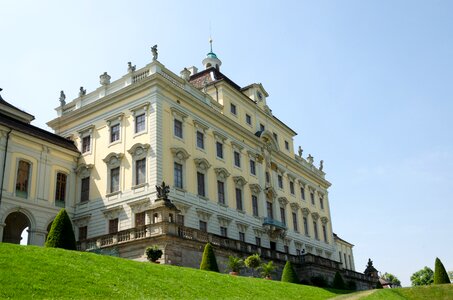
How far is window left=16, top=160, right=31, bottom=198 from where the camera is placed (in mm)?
32250

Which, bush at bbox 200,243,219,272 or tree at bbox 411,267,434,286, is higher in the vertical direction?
tree at bbox 411,267,434,286

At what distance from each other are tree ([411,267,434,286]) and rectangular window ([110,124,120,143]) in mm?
91499

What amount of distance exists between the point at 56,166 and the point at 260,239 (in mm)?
18345

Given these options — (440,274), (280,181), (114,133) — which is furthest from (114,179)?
(440,274)

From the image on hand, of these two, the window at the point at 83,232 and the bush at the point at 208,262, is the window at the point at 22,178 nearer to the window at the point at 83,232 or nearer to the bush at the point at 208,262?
the window at the point at 83,232

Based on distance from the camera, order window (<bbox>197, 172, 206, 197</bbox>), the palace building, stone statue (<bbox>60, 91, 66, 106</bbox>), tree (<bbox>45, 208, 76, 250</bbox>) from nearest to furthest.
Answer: tree (<bbox>45, 208, 76, 250</bbox>)
the palace building
window (<bbox>197, 172, 206, 197</bbox>)
stone statue (<bbox>60, 91, 66, 106</bbox>)

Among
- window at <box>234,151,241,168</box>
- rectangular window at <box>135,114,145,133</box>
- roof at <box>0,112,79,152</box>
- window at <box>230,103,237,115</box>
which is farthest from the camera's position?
window at <box>230,103,237,115</box>

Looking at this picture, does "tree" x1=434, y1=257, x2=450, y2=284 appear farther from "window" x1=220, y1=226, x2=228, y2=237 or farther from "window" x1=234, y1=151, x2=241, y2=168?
"window" x1=234, y1=151, x2=241, y2=168

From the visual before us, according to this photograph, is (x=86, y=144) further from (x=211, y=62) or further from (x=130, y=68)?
(x=211, y=62)

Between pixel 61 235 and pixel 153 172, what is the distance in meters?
11.5

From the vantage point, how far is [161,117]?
3422cm

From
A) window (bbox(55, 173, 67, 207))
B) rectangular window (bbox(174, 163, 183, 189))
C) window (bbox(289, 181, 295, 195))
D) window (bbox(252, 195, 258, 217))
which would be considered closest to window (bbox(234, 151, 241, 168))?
window (bbox(252, 195, 258, 217))

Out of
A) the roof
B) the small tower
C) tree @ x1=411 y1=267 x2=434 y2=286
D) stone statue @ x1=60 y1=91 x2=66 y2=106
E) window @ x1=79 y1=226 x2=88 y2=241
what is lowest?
window @ x1=79 y1=226 x2=88 y2=241

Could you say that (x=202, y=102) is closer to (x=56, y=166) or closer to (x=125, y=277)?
(x=56, y=166)
